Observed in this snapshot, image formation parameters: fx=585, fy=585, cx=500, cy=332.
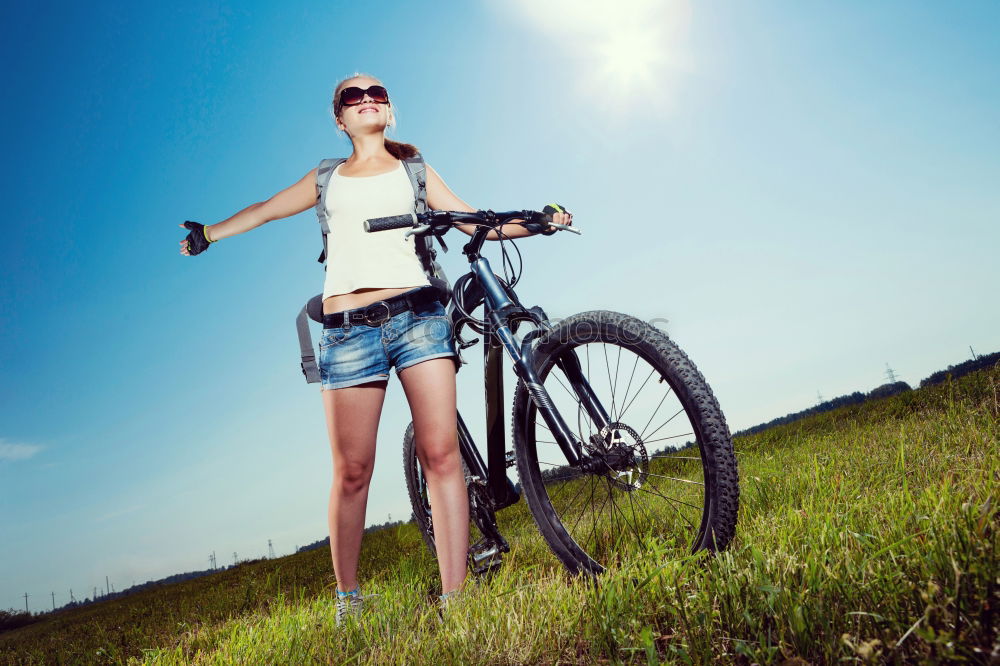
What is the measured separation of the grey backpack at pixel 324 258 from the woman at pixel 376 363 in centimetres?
5

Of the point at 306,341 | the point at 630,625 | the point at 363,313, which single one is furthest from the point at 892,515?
the point at 306,341

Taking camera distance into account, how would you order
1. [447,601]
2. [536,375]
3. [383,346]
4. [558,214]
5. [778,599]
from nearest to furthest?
[778,599], [447,601], [536,375], [383,346], [558,214]

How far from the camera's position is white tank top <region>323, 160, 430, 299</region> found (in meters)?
2.93

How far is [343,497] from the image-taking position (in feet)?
10.1

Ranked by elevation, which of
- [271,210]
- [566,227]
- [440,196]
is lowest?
[566,227]

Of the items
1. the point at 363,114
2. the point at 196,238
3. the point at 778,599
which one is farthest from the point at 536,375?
the point at 196,238

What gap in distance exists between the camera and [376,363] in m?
2.90

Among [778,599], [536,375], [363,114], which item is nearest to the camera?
[778,599]

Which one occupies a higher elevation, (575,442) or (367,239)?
(367,239)

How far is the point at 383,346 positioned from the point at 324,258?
0.64 metres

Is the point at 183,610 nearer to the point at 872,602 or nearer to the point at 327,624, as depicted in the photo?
the point at 327,624

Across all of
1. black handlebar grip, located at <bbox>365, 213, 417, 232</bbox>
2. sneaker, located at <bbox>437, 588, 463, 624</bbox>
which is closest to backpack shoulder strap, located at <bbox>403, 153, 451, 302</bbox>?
black handlebar grip, located at <bbox>365, 213, 417, 232</bbox>

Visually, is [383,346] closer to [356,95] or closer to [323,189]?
[323,189]

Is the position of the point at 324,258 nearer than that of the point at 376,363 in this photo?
No
